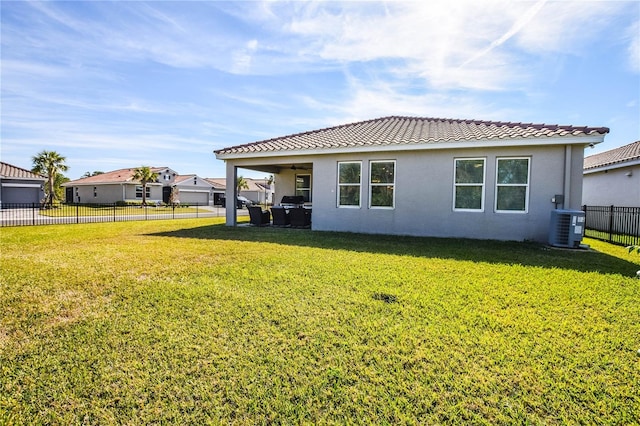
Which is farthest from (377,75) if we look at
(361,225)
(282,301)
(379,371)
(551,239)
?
(379,371)

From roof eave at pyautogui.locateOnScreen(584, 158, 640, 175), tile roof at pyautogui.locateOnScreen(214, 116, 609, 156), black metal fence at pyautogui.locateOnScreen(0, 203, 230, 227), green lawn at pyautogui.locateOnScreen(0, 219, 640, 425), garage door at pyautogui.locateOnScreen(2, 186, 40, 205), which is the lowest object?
green lawn at pyautogui.locateOnScreen(0, 219, 640, 425)

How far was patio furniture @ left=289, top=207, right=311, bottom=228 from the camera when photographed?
13305mm

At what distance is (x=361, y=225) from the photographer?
11.7m

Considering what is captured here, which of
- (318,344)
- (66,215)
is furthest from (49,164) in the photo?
(318,344)

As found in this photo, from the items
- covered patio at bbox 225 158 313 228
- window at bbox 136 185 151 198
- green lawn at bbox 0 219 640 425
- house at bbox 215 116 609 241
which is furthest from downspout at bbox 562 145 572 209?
window at bbox 136 185 151 198

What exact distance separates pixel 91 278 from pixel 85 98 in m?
16.2

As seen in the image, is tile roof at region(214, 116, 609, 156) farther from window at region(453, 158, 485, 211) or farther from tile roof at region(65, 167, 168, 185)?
tile roof at region(65, 167, 168, 185)

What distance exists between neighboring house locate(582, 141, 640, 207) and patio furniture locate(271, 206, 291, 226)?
13989 millimetres

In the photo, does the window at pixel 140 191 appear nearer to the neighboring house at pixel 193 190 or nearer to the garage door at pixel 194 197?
the neighboring house at pixel 193 190

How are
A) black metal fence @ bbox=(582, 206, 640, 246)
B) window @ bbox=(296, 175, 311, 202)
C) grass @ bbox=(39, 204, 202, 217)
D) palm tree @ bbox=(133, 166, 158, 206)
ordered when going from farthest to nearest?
palm tree @ bbox=(133, 166, 158, 206), grass @ bbox=(39, 204, 202, 217), window @ bbox=(296, 175, 311, 202), black metal fence @ bbox=(582, 206, 640, 246)

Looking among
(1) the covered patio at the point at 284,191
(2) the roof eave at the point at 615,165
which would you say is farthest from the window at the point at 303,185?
(2) the roof eave at the point at 615,165

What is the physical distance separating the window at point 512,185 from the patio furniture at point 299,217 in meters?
7.08

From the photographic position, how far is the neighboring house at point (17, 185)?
28.8 m

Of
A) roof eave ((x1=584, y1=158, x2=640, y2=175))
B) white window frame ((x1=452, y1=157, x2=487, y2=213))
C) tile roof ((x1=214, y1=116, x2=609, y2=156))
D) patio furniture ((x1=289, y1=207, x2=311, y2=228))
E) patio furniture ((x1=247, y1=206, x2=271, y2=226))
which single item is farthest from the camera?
patio furniture ((x1=247, y1=206, x2=271, y2=226))
